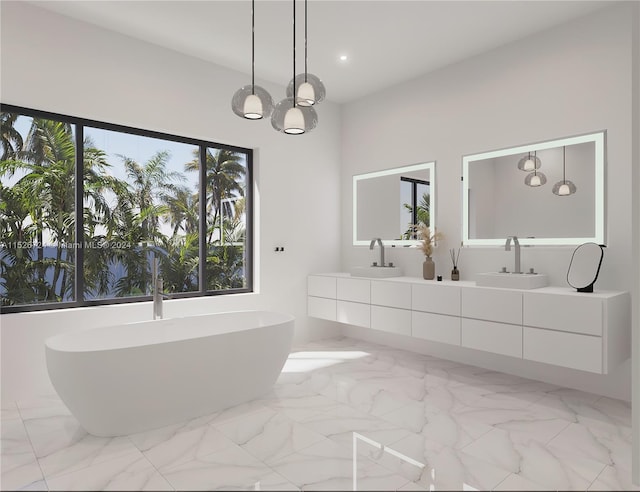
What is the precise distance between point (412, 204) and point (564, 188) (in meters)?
1.45

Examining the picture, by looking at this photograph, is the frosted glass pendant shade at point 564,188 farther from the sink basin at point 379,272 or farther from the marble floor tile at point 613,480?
the marble floor tile at point 613,480

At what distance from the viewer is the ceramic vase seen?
414 centimetres

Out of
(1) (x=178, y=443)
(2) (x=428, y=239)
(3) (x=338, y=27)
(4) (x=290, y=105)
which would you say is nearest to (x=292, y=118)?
(4) (x=290, y=105)

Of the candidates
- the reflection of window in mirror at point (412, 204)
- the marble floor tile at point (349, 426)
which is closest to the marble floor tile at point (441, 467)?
the marble floor tile at point (349, 426)

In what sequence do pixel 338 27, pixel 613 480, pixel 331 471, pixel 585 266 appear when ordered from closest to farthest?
pixel 613 480 < pixel 331 471 < pixel 585 266 < pixel 338 27

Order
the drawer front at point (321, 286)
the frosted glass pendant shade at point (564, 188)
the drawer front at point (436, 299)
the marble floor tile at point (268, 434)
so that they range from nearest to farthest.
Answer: the marble floor tile at point (268, 434)
the frosted glass pendant shade at point (564, 188)
the drawer front at point (436, 299)
the drawer front at point (321, 286)

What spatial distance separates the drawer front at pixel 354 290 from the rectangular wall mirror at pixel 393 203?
693mm

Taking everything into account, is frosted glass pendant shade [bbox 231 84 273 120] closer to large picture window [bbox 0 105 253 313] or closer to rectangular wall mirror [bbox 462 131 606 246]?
Result: large picture window [bbox 0 105 253 313]

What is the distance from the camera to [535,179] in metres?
3.61

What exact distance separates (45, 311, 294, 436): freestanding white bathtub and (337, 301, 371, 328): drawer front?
1214 mm

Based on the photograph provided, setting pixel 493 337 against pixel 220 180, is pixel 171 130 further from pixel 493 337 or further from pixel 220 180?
pixel 493 337

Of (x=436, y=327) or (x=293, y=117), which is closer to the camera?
(x=293, y=117)

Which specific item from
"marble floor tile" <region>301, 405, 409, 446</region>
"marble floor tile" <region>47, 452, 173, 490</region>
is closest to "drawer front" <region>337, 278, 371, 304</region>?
"marble floor tile" <region>301, 405, 409, 446</region>

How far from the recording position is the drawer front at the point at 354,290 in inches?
168
